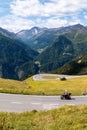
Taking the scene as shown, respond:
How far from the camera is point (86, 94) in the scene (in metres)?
52.4

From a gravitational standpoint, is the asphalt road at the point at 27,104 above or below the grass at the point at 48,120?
below

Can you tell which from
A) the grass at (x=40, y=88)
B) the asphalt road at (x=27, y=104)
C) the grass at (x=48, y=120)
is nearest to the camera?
the grass at (x=48, y=120)

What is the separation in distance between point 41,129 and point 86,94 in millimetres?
38778

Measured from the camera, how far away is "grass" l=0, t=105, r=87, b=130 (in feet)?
49.9

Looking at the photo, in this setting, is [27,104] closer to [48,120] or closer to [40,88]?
[48,120]

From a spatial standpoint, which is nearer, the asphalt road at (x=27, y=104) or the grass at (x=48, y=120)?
the grass at (x=48, y=120)

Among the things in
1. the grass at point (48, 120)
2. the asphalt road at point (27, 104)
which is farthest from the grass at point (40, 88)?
the grass at point (48, 120)

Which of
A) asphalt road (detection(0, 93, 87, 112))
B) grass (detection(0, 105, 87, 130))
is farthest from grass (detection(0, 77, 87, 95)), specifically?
grass (detection(0, 105, 87, 130))

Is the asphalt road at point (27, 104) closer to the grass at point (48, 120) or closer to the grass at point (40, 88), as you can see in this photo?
the grass at point (40, 88)

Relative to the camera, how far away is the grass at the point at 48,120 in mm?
15201

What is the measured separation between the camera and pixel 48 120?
66.4 ft

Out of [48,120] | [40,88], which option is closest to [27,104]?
[48,120]

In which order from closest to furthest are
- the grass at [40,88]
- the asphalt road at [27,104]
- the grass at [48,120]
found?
the grass at [48,120], the asphalt road at [27,104], the grass at [40,88]

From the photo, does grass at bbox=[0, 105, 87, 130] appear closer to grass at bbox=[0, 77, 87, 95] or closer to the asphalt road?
the asphalt road
